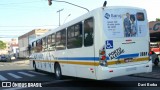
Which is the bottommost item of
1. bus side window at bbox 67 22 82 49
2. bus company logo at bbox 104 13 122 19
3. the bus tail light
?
the bus tail light

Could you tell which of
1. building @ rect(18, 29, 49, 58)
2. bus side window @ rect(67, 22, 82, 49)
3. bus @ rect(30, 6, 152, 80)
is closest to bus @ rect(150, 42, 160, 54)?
building @ rect(18, 29, 49, 58)

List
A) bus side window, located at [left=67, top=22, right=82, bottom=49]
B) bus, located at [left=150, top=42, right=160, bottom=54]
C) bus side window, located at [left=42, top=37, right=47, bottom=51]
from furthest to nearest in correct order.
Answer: bus, located at [left=150, top=42, right=160, bottom=54], bus side window, located at [left=42, top=37, right=47, bottom=51], bus side window, located at [left=67, top=22, right=82, bottom=49]

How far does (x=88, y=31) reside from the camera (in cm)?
1237

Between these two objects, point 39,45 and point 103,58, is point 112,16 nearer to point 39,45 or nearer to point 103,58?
point 103,58

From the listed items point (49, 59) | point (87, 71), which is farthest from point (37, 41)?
point (87, 71)

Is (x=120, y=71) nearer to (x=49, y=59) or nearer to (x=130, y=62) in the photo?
(x=130, y=62)

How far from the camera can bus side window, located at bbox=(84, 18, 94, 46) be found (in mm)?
12078

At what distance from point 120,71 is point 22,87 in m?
4.74

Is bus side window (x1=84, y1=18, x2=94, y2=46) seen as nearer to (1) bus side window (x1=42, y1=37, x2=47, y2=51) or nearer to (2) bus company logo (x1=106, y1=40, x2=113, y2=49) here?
(2) bus company logo (x1=106, y1=40, x2=113, y2=49)

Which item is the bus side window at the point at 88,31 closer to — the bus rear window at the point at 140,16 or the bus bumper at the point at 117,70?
the bus bumper at the point at 117,70

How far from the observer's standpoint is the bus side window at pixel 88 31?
1208 cm

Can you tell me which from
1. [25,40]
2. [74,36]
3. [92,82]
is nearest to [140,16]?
[74,36]

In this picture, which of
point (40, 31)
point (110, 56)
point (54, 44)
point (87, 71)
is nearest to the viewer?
point (110, 56)

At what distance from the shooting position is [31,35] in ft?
298
